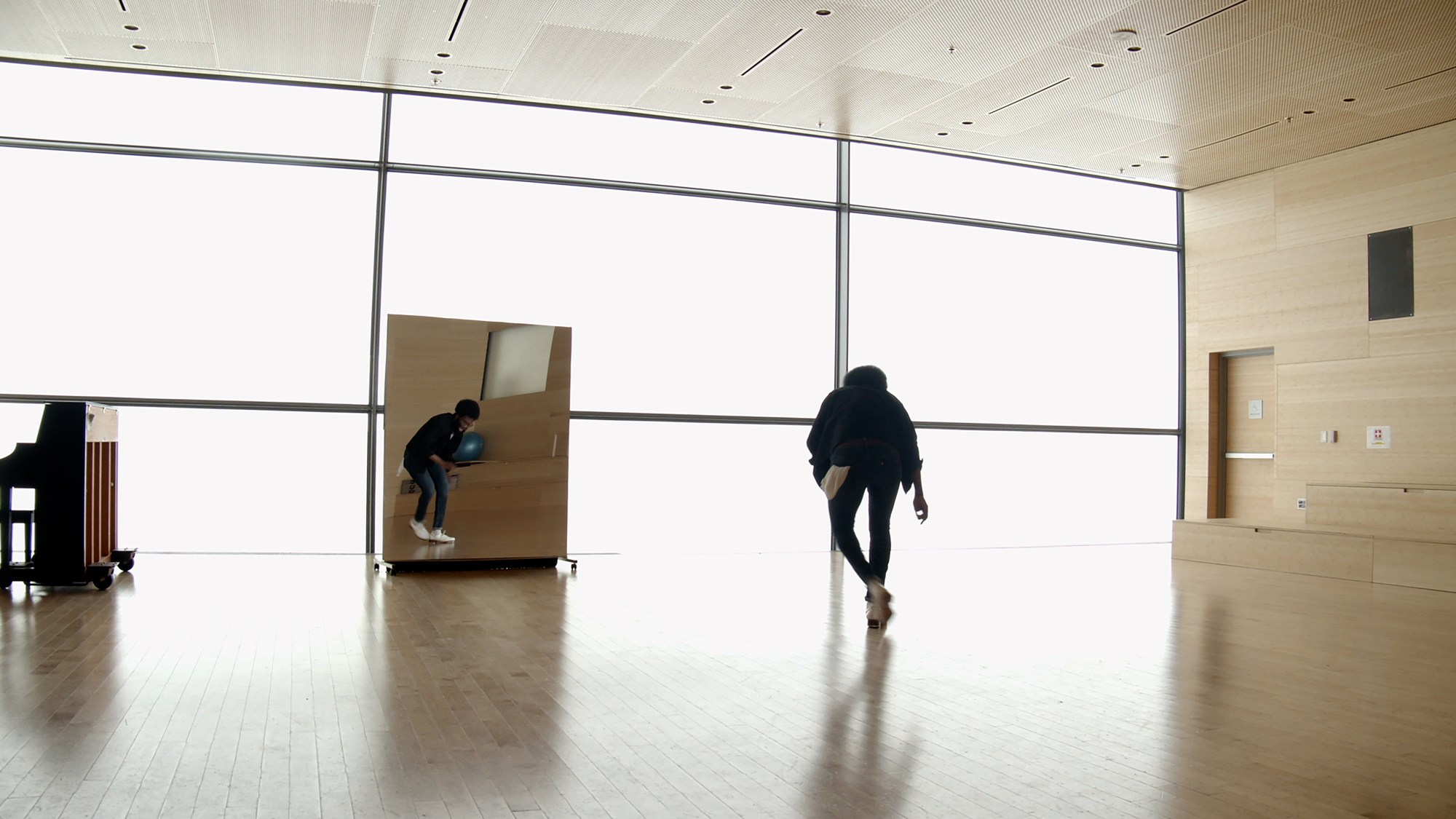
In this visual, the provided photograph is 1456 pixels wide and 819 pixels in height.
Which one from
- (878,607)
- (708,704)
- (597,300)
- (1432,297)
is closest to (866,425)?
(878,607)

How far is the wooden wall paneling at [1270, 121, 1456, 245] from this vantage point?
27.9 feet

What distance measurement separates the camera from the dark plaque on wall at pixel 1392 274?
8.75m

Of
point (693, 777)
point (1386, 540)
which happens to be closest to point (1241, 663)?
point (693, 777)

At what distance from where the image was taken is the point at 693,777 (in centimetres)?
276

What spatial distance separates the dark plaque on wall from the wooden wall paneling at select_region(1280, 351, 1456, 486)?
415mm

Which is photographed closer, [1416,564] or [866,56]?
[866,56]

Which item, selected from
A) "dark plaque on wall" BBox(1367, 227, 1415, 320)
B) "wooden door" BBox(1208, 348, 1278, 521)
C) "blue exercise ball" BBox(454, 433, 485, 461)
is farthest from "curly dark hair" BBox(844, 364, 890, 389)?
"wooden door" BBox(1208, 348, 1278, 521)

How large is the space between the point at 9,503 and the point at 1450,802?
21.9 ft

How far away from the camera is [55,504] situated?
5.92 metres

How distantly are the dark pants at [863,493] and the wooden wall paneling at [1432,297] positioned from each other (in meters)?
5.87

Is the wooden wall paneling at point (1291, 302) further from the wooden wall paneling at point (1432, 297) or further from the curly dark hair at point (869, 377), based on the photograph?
the curly dark hair at point (869, 377)

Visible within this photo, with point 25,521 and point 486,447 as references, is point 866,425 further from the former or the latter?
point 25,521

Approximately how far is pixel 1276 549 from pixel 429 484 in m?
6.57

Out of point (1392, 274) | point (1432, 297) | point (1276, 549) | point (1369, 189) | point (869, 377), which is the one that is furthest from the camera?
point (1369, 189)
